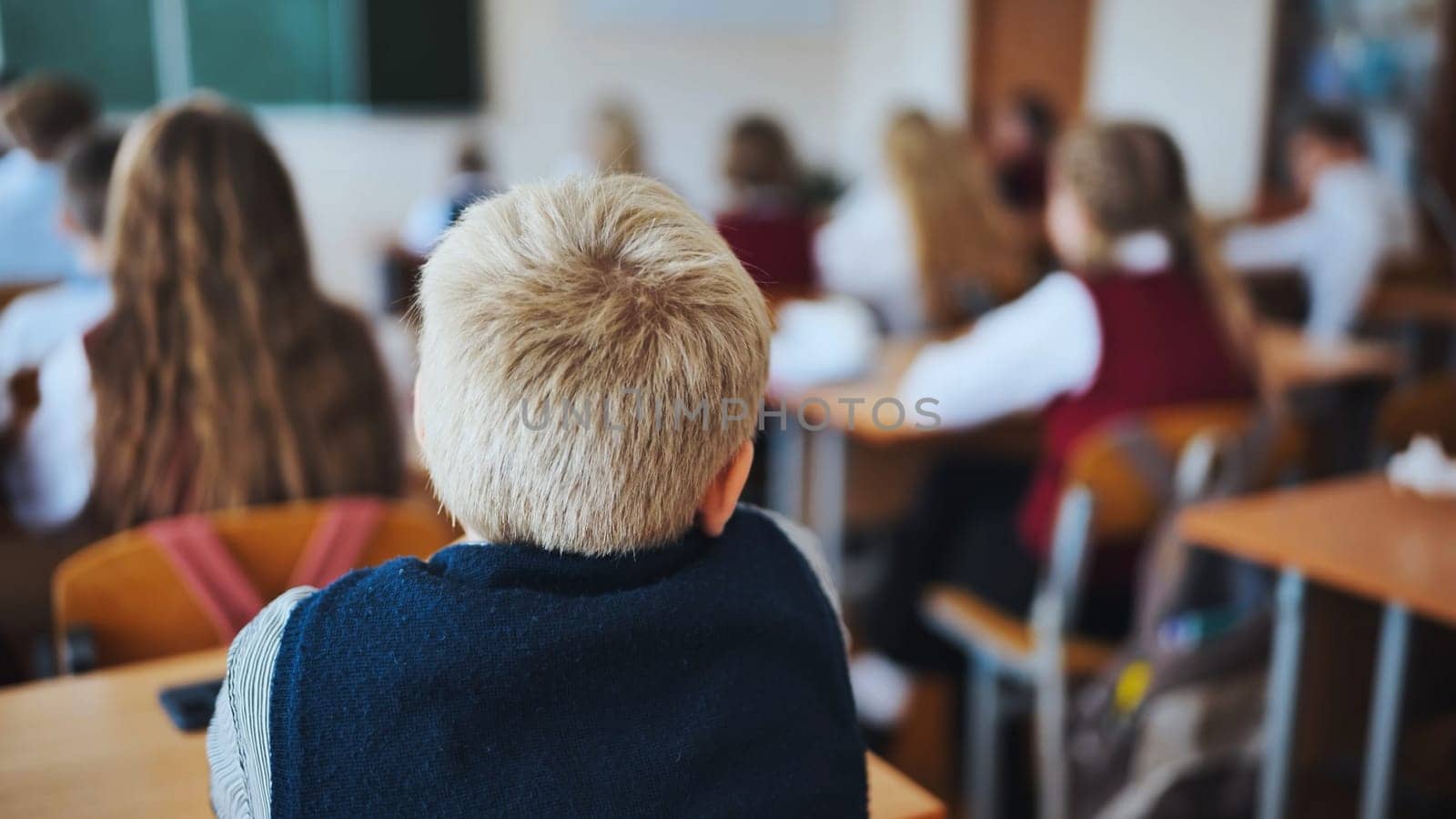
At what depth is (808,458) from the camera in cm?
334

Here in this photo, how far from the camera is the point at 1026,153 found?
6316 mm

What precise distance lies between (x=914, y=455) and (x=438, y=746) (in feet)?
8.68

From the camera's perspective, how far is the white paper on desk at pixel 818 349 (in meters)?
2.72

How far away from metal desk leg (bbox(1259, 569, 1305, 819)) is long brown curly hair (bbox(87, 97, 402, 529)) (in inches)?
50.3

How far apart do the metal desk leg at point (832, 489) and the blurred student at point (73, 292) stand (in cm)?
162

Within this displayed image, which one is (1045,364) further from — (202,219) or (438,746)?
(438,746)

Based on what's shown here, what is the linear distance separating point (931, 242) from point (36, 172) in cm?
255

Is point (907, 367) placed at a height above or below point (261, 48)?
below

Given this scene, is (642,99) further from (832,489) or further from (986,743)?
(986,743)

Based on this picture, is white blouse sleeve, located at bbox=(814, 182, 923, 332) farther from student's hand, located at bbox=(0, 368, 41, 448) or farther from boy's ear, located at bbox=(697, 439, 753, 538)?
boy's ear, located at bbox=(697, 439, 753, 538)

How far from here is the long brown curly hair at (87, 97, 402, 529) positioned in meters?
1.59

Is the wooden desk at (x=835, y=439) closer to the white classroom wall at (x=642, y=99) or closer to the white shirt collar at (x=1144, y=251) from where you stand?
the white shirt collar at (x=1144, y=251)

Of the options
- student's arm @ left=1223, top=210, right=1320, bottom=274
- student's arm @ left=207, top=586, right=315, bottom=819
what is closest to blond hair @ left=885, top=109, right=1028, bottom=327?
student's arm @ left=1223, top=210, right=1320, bottom=274

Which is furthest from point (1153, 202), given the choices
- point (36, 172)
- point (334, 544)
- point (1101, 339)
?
point (36, 172)
